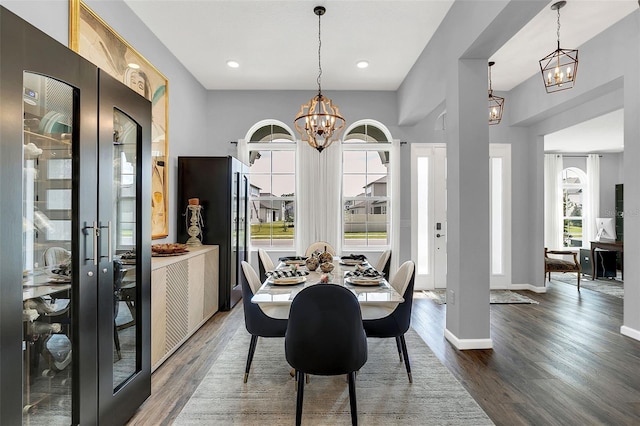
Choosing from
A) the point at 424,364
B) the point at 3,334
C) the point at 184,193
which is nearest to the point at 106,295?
the point at 3,334

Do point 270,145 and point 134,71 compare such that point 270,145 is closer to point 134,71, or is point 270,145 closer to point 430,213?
point 134,71

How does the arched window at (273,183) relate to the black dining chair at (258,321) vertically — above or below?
above

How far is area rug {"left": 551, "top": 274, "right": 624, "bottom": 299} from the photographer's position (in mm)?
5186

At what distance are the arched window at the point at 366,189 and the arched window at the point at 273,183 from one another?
0.89 metres

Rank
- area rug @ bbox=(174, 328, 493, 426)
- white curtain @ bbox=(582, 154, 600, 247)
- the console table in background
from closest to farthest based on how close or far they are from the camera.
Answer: area rug @ bbox=(174, 328, 493, 426)
the console table in background
white curtain @ bbox=(582, 154, 600, 247)

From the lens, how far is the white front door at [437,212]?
5.28m

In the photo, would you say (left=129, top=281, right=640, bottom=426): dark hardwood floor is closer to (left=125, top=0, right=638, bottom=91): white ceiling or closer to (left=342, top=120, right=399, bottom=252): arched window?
(left=342, top=120, right=399, bottom=252): arched window

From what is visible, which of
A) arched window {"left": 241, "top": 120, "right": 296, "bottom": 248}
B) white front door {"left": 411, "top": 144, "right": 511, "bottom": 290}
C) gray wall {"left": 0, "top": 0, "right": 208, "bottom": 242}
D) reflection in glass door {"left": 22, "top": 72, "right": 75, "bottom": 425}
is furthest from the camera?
arched window {"left": 241, "top": 120, "right": 296, "bottom": 248}

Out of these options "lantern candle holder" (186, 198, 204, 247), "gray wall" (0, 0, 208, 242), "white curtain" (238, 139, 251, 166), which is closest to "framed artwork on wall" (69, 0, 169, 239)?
"gray wall" (0, 0, 208, 242)

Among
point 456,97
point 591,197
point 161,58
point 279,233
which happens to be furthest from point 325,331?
point 591,197

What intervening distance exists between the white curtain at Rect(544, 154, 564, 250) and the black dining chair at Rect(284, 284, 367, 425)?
24.7 feet

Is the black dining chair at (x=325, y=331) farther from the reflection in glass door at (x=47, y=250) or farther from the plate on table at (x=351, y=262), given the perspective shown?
the plate on table at (x=351, y=262)

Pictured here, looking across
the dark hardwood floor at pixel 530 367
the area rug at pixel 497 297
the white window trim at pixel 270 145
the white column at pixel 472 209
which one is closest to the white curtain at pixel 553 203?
the area rug at pixel 497 297

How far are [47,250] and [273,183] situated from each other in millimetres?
4086
